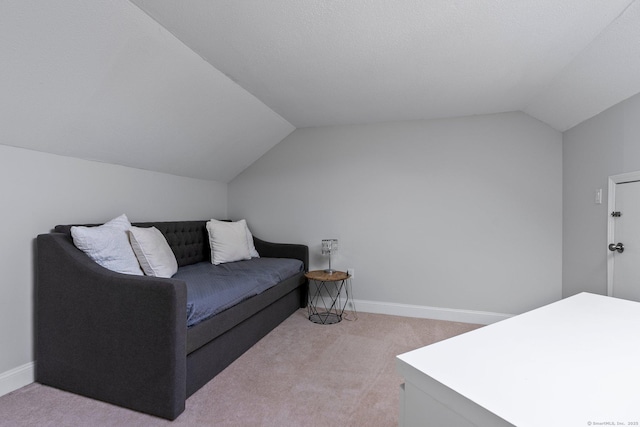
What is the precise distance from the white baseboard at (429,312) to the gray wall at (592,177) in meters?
0.73

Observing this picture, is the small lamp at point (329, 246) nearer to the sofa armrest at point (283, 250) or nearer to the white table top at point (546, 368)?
the sofa armrest at point (283, 250)

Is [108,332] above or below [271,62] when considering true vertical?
below

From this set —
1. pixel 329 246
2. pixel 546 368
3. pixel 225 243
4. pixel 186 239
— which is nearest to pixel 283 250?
pixel 329 246

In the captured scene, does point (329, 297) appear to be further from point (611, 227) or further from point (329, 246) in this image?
point (611, 227)

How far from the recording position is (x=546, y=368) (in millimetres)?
659

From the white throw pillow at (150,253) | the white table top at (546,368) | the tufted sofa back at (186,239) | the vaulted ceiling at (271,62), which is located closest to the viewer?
the white table top at (546,368)

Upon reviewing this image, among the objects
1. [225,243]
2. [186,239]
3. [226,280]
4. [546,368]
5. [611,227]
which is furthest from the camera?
[225,243]

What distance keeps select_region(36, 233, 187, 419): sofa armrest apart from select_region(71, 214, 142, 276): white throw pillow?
0.07 meters

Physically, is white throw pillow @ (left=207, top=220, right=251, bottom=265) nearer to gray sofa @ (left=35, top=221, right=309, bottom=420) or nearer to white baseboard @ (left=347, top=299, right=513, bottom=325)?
gray sofa @ (left=35, top=221, right=309, bottom=420)

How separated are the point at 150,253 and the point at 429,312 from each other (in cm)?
274

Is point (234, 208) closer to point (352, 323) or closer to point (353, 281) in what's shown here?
point (353, 281)

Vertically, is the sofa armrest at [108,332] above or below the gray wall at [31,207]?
below

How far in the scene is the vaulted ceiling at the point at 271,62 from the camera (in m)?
1.64

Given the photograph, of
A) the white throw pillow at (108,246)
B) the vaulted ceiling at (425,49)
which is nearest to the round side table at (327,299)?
the white throw pillow at (108,246)
